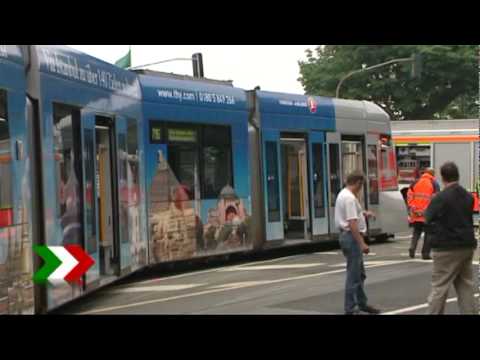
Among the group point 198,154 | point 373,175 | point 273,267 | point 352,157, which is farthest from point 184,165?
point 373,175

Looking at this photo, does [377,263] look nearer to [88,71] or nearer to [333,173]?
[333,173]

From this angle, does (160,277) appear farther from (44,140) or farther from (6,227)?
(6,227)

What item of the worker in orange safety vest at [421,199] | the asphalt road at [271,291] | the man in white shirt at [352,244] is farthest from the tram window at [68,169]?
the worker in orange safety vest at [421,199]

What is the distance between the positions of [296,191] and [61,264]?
9213 millimetres

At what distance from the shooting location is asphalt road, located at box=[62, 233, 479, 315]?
10.2m

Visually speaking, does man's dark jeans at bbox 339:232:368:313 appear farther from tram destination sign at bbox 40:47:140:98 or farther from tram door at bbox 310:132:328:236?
tram door at bbox 310:132:328:236

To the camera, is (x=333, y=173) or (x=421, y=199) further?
(x=333, y=173)

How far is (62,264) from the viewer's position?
348 inches

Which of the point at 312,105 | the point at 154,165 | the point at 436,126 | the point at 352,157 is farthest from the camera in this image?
the point at 436,126

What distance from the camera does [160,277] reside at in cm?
1428

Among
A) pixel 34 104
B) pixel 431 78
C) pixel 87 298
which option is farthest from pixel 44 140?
pixel 431 78
